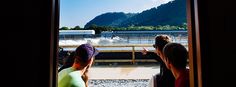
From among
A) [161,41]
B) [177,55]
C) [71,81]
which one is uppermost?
[161,41]

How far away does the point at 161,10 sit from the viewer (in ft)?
175

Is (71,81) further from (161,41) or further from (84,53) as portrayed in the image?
(161,41)

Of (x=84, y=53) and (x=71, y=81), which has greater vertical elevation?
(x=84, y=53)
